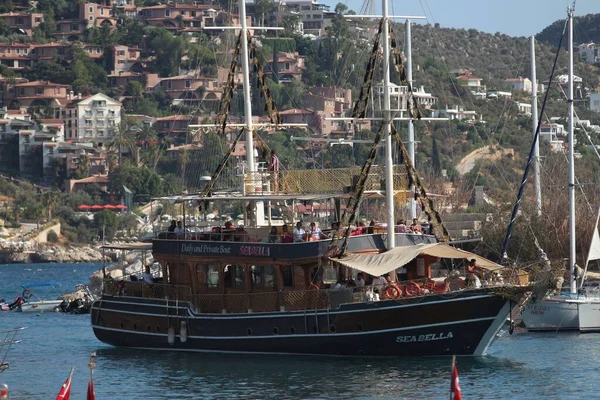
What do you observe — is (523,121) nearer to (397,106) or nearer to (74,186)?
(74,186)

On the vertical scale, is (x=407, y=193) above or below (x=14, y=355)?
above

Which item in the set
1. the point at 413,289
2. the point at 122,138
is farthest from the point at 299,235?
the point at 122,138

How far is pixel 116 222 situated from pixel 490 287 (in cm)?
11036

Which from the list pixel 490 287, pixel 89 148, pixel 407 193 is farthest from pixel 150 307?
pixel 89 148

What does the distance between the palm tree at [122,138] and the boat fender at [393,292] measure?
133m

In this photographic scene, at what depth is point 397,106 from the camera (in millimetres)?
45094

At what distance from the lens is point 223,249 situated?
44281 mm

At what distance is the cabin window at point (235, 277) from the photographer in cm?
4422

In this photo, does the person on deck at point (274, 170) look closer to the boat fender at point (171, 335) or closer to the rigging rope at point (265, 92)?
the rigging rope at point (265, 92)

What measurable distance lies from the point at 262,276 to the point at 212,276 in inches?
77.7

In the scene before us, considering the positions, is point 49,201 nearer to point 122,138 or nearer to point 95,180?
point 95,180

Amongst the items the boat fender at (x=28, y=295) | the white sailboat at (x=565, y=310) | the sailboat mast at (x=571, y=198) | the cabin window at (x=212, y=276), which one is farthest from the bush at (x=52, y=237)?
the cabin window at (x=212, y=276)

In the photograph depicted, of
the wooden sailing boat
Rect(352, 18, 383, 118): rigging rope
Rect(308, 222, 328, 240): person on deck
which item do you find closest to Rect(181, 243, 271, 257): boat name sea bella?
the wooden sailing boat

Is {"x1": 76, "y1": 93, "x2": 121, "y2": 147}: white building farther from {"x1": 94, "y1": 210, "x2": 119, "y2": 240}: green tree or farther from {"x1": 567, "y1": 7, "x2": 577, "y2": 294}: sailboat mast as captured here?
{"x1": 567, "y1": 7, "x2": 577, "y2": 294}: sailboat mast
